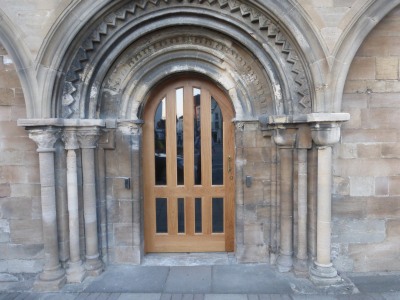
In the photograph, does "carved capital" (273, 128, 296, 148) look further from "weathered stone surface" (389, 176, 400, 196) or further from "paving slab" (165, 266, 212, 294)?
"paving slab" (165, 266, 212, 294)

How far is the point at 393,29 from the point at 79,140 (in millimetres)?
3704

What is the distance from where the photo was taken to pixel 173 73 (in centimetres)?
Answer: 357

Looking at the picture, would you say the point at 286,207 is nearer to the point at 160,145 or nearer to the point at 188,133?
the point at 188,133

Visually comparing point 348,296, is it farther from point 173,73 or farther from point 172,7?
point 172,7

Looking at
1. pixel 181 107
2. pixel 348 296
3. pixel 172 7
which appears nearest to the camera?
pixel 348 296

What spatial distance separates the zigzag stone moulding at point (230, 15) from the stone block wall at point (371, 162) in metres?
0.57

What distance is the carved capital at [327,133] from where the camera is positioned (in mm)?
3000

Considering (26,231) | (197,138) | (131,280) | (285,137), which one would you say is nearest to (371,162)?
(285,137)

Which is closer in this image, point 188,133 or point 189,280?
point 189,280

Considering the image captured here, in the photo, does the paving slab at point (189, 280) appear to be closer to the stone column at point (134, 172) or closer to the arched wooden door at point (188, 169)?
the arched wooden door at point (188, 169)

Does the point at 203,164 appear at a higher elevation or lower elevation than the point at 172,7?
lower

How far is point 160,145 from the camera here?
12.5 ft

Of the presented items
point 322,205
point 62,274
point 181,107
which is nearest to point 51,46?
point 181,107

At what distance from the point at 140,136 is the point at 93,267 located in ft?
5.34
